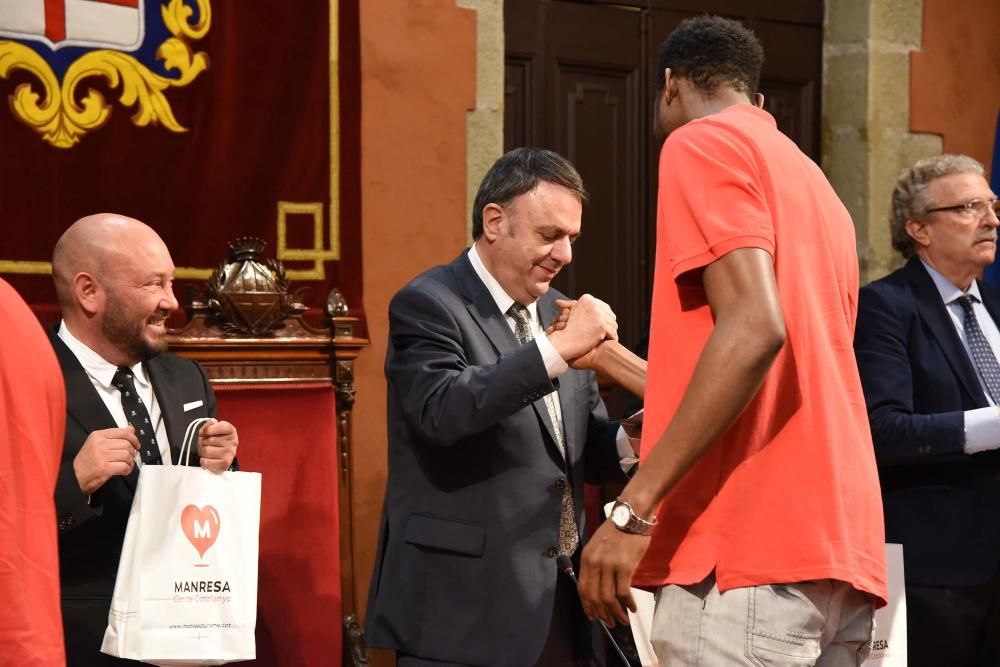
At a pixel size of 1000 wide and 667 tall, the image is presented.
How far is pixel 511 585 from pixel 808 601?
2.72ft

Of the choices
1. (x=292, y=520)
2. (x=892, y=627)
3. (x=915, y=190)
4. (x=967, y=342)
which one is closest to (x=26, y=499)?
(x=292, y=520)

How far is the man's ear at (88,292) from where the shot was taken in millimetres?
2771

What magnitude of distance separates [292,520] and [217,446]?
0.67 m

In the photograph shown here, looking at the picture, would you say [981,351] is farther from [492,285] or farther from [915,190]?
[492,285]

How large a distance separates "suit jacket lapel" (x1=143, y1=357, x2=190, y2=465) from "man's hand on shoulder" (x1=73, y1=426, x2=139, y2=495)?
0.20 metres

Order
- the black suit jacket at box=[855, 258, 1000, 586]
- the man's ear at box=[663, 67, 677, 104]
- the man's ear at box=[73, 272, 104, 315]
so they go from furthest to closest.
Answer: the black suit jacket at box=[855, 258, 1000, 586]
the man's ear at box=[73, 272, 104, 315]
the man's ear at box=[663, 67, 677, 104]

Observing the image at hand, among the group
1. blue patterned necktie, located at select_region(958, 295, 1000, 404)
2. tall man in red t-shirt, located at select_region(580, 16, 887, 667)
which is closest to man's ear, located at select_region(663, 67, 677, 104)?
tall man in red t-shirt, located at select_region(580, 16, 887, 667)

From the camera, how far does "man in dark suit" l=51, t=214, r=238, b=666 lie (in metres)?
2.57

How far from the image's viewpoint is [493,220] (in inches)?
108

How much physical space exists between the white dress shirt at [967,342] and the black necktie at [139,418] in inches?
71.4

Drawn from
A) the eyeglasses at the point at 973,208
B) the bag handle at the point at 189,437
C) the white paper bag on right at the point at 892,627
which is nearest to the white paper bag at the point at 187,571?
Result: the bag handle at the point at 189,437

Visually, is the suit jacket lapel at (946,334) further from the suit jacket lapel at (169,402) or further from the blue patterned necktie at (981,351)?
the suit jacket lapel at (169,402)

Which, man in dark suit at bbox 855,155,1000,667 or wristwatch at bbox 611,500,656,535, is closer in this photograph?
wristwatch at bbox 611,500,656,535

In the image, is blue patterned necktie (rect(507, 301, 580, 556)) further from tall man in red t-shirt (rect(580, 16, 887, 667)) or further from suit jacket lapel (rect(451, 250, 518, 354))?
tall man in red t-shirt (rect(580, 16, 887, 667))
